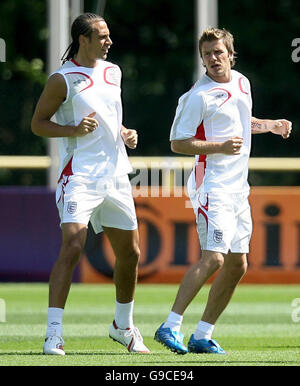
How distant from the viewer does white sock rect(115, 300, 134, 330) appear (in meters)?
9.14

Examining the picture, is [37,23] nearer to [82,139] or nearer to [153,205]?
[153,205]

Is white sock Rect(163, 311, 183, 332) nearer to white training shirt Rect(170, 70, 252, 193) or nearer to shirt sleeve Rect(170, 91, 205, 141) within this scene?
white training shirt Rect(170, 70, 252, 193)

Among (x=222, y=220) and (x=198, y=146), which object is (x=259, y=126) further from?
(x=222, y=220)

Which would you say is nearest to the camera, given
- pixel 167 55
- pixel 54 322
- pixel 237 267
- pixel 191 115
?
pixel 54 322

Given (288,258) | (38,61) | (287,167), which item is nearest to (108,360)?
(288,258)

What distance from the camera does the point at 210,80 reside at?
8930 mm

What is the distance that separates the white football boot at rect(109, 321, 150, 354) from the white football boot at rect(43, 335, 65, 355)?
0.57 meters

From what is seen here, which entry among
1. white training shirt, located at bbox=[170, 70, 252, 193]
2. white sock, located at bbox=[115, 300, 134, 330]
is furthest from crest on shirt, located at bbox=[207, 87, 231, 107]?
white sock, located at bbox=[115, 300, 134, 330]

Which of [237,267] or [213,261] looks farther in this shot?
[237,267]

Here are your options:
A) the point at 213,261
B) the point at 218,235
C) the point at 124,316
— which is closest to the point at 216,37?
the point at 218,235

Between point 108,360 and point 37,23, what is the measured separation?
2066 cm

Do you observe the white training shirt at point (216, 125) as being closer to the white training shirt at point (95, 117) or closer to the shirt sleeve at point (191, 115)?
the shirt sleeve at point (191, 115)

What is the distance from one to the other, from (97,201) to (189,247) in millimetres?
7176

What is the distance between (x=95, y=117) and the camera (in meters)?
8.91
